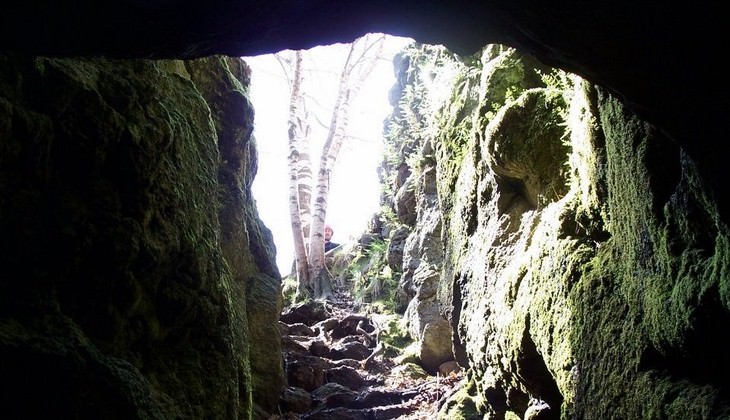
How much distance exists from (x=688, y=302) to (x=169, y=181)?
350 cm

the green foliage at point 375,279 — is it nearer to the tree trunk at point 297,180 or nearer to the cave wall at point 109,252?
the tree trunk at point 297,180

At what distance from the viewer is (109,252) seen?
10.9 feet

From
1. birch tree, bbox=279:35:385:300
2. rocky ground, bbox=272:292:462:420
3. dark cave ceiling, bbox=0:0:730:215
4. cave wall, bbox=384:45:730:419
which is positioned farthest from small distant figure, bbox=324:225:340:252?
dark cave ceiling, bbox=0:0:730:215

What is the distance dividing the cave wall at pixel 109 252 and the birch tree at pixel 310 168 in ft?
33.7

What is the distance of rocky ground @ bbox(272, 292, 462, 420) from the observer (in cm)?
764

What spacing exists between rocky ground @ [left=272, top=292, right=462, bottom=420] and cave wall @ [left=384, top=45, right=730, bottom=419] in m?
1.36

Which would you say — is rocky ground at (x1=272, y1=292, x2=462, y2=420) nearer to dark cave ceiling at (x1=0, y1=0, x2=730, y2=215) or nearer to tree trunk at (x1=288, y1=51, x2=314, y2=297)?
tree trunk at (x1=288, y1=51, x2=314, y2=297)

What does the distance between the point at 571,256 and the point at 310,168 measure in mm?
14230

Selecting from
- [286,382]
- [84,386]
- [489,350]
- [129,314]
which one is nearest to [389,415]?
[286,382]

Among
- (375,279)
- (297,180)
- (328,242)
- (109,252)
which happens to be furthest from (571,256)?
(328,242)

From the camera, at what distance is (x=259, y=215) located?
28.2 ft

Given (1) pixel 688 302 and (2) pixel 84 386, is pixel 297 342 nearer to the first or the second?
(2) pixel 84 386

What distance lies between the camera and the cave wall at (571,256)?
8.76ft

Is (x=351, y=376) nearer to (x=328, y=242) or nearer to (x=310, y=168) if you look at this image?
(x=310, y=168)
